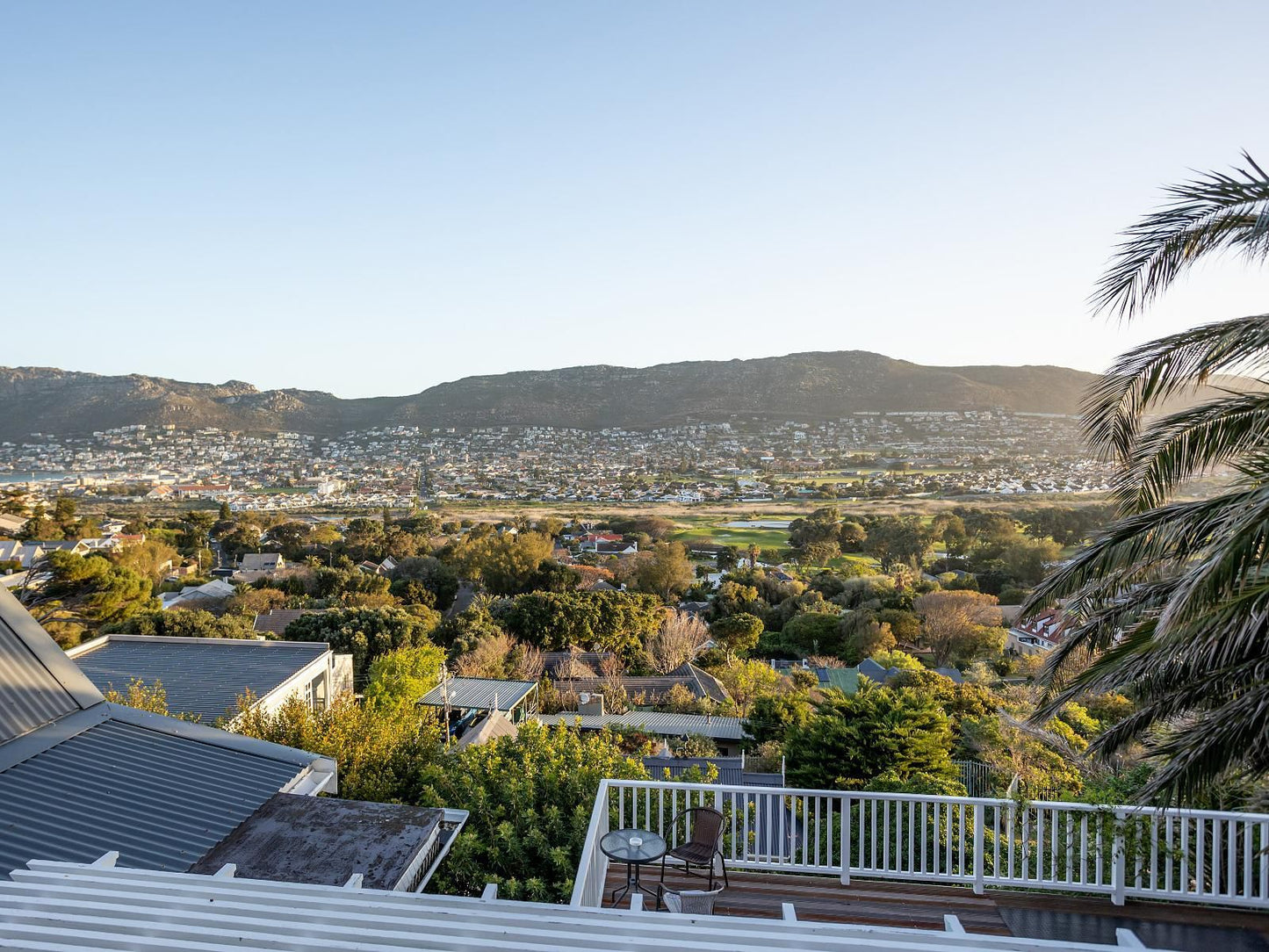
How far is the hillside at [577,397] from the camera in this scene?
67000 millimetres

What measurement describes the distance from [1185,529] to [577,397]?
7790 centimetres

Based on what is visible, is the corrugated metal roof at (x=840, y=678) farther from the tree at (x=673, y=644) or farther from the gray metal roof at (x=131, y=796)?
the gray metal roof at (x=131, y=796)

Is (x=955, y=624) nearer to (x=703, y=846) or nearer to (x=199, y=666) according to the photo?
(x=199, y=666)

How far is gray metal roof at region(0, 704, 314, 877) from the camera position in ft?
12.3

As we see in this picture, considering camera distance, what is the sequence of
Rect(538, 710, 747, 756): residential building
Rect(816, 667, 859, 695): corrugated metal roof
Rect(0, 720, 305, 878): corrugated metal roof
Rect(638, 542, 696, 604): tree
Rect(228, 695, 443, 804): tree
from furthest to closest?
Rect(638, 542, 696, 604): tree → Rect(816, 667, 859, 695): corrugated metal roof → Rect(538, 710, 747, 756): residential building → Rect(228, 695, 443, 804): tree → Rect(0, 720, 305, 878): corrugated metal roof

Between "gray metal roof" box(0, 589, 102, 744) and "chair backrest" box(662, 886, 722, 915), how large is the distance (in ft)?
14.0

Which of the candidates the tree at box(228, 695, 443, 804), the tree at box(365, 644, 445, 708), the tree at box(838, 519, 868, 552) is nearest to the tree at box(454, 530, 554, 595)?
the tree at box(365, 644, 445, 708)

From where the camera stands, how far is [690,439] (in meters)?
77.4

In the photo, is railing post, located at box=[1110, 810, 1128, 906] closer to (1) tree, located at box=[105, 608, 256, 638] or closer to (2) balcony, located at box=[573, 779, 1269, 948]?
(2) balcony, located at box=[573, 779, 1269, 948]

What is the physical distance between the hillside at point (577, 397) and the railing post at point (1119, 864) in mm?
72831

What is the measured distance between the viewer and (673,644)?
25.1 metres

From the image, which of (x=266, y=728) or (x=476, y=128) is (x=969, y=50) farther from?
(x=476, y=128)

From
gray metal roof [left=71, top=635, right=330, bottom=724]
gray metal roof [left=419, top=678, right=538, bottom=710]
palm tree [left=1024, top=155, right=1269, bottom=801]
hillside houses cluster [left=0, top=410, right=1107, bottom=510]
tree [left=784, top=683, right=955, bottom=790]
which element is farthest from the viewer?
hillside houses cluster [left=0, top=410, right=1107, bottom=510]

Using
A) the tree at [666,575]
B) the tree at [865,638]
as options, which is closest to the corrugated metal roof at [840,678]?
the tree at [865,638]
